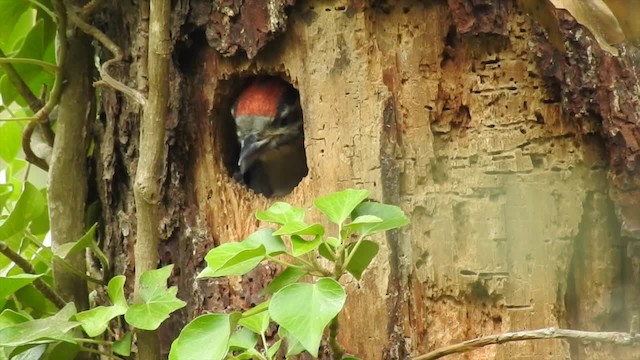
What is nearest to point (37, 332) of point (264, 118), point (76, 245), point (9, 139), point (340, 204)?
point (76, 245)

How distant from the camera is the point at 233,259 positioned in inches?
61.5

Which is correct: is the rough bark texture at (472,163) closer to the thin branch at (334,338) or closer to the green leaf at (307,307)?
the thin branch at (334,338)

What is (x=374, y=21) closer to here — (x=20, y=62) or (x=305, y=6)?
(x=305, y=6)

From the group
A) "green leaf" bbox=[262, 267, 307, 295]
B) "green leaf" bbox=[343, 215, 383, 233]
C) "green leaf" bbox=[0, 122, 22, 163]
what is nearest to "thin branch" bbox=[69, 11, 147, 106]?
"green leaf" bbox=[0, 122, 22, 163]

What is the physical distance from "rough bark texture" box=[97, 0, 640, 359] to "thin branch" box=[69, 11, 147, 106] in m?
0.27

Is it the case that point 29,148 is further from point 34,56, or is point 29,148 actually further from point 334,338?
point 334,338

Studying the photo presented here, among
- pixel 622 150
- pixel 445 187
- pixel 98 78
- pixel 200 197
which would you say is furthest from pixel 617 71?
pixel 98 78

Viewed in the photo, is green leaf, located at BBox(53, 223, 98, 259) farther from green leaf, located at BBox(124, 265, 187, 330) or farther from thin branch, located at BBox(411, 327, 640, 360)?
thin branch, located at BBox(411, 327, 640, 360)

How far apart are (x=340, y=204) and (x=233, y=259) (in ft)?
0.70

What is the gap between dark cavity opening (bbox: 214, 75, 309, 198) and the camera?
2.59 m

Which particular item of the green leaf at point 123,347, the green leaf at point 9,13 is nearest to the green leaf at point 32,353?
the green leaf at point 123,347

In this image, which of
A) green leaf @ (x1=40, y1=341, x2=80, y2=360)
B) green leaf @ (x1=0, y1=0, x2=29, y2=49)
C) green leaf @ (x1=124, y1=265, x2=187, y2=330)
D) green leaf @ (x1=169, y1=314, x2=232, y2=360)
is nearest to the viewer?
green leaf @ (x1=169, y1=314, x2=232, y2=360)

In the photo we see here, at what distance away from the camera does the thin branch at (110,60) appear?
2170 mm

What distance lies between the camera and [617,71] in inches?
76.5
